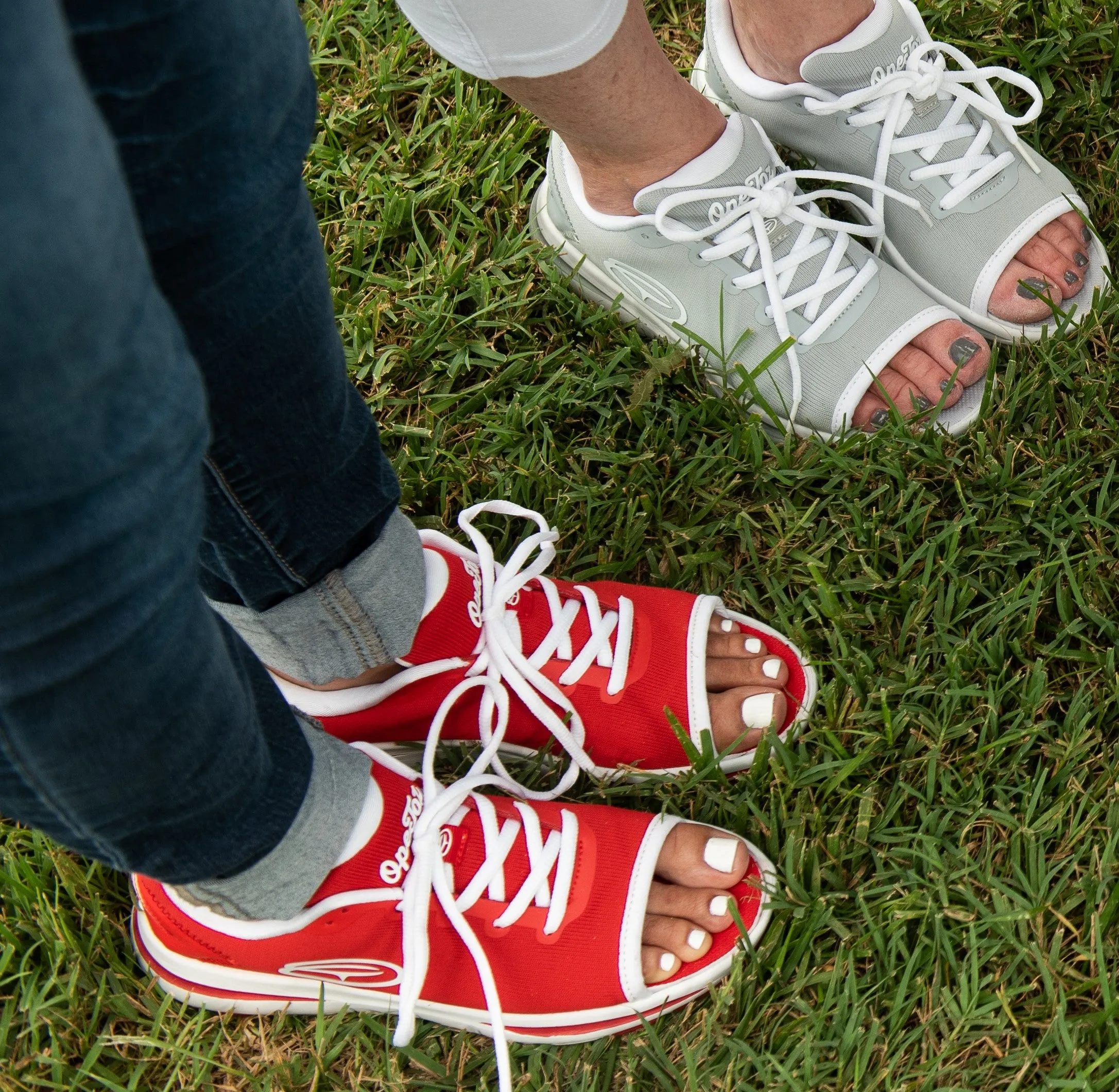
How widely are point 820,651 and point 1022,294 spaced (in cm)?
54

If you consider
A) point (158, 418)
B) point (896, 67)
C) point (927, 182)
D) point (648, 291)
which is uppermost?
point (158, 418)

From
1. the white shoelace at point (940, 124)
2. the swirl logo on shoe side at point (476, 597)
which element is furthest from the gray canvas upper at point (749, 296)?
the swirl logo on shoe side at point (476, 597)

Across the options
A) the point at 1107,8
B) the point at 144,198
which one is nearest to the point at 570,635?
the point at 144,198

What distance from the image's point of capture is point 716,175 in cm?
133

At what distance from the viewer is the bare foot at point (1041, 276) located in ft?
4.52

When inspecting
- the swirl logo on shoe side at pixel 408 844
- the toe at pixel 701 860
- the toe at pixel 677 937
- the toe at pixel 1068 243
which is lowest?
the toe at pixel 677 937

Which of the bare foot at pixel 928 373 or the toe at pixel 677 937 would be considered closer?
the toe at pixel 677 937

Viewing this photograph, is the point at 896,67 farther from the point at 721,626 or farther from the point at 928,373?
the point at 721,626

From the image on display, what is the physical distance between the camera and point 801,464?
1364 mm

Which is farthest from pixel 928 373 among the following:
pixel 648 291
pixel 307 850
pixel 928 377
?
pixel 307 850

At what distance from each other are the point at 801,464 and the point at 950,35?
79 centimetres

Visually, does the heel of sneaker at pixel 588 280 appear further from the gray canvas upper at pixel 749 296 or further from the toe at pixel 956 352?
the toe at pixel 956 352

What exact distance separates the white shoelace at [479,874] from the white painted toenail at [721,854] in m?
0.13

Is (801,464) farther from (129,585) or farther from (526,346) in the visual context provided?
(129,585)
